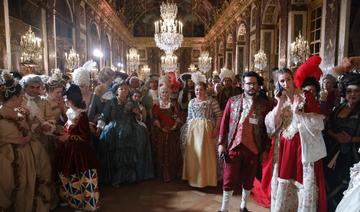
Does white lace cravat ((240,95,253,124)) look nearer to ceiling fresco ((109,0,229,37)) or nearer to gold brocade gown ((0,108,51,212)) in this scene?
gold brocade gown ((0,108,51,212))

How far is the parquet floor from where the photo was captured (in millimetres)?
3951

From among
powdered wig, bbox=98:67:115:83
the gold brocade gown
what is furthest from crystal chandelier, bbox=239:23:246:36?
the gold brocade gown

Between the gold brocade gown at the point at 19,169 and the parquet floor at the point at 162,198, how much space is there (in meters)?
0.67

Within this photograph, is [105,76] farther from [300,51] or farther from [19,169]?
[300,51]

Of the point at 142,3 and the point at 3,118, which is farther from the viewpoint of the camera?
the point at 142,3

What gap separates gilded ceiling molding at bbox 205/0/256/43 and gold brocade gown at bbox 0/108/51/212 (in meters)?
11.9

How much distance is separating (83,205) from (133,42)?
27081 millimetres

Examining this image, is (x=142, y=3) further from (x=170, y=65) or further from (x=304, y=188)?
(x=304, y=188)

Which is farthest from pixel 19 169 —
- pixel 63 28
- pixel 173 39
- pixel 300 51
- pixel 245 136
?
pixel 173 39

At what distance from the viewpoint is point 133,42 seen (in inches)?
1154

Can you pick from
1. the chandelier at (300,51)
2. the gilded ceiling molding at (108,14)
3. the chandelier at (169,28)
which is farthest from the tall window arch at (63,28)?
the chandelier at (300,51)

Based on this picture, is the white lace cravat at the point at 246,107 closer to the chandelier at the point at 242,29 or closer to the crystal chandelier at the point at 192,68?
the chandelier at the point at 242,29

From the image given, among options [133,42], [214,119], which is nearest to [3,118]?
[214,119]

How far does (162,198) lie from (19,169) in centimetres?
205
